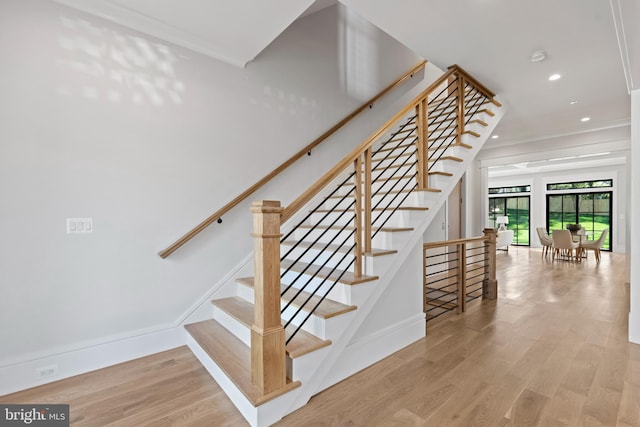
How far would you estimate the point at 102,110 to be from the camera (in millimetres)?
2381

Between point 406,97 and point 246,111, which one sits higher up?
A: point 406,97

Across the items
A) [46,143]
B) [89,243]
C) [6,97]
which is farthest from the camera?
[89,243]

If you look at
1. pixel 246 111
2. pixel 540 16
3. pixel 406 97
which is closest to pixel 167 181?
pixel 246 111

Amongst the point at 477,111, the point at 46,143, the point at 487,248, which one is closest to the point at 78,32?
the point at 46,143

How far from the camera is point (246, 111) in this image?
316cm

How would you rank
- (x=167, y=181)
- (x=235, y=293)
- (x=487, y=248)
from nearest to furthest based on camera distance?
(x=167, y=181) < (x=235, y=293) < (x=487, y=248)

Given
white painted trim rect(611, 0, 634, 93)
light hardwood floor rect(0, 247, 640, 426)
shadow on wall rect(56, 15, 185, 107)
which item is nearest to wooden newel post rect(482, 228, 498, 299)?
light hardwood floor rect(0, 247, 640, 426)

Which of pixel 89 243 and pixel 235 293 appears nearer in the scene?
pixel 89 243

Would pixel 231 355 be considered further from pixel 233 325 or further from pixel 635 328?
pixel 635 328

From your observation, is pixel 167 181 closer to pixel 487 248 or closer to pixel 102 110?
pixel 102 110

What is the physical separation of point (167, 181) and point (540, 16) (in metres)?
3.45

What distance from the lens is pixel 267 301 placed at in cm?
169

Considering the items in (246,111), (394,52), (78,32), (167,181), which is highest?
(394,52)

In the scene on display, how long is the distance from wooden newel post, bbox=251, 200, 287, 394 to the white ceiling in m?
1.79
